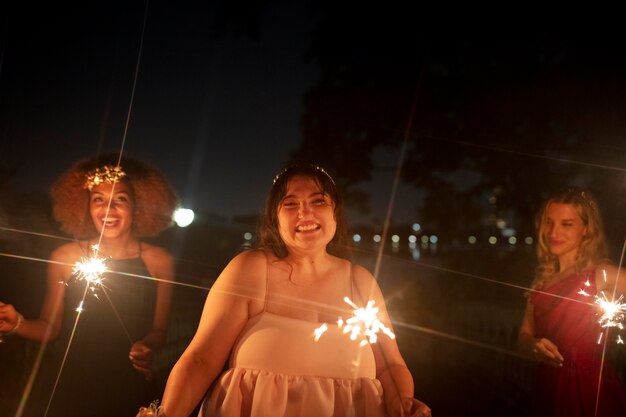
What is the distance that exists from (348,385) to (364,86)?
280 centimetres

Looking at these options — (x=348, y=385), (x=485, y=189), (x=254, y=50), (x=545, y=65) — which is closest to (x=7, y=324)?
(x=348, y=385)

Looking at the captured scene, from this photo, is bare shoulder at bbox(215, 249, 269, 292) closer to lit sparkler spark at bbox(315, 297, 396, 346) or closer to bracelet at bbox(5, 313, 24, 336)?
lit sparkler spark at bbox(315, 297, 396, 346)

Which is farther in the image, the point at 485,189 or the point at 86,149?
the point at 485,189

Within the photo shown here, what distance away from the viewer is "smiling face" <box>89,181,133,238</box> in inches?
116

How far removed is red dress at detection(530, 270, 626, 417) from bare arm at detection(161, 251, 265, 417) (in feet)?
7.06

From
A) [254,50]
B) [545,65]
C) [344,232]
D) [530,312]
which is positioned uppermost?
[545,65]

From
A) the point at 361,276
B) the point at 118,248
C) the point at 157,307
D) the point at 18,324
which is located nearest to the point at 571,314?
the point at 361,276

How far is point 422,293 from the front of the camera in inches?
203

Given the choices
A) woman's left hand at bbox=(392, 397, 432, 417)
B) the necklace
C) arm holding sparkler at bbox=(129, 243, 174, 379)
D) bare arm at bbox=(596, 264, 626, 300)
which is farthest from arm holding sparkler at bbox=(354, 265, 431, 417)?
bare arm at bbox=(596, 264, 626, 300)

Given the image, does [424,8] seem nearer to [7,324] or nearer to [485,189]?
[485,189]

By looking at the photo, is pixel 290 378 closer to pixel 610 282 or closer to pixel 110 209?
pixel 110 209

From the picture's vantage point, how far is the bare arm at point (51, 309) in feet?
9.11

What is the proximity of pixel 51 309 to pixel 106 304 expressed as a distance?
32cm

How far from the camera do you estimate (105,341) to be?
296 cm
